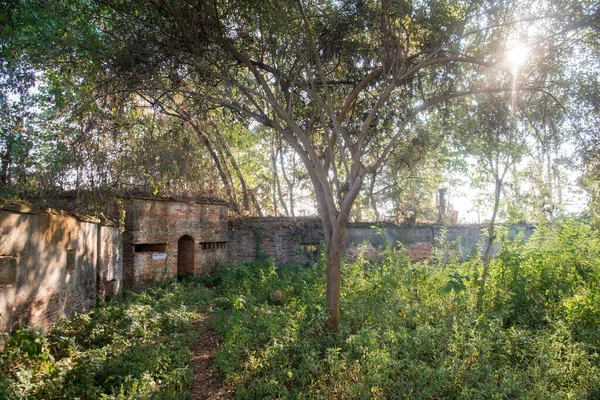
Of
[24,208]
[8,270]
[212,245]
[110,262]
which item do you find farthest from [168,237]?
[8,270]

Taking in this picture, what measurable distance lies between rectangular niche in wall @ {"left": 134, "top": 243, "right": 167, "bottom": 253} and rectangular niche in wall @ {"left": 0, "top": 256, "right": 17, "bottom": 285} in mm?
6265

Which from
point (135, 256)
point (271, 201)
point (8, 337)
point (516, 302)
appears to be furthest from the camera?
point (271, 201)

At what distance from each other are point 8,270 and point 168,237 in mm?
7088

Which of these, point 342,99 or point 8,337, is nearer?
point 8,337

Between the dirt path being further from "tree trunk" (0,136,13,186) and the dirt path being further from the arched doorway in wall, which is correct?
the arched doorway in wall

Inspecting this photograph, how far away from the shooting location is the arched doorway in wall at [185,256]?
13.0m

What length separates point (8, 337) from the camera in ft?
15.5

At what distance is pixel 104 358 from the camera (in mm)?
5223

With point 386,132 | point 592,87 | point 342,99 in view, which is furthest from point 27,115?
point 592,87

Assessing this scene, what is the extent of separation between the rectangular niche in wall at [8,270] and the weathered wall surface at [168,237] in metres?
5.92

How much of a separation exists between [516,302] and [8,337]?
7381 mm

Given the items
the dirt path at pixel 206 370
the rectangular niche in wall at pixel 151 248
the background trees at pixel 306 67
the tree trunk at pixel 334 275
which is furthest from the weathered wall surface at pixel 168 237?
the tree trunk at pixel 334 275

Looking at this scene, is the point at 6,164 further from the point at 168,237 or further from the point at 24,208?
the point at 168,237

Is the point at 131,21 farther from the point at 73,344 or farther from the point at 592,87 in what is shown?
the point at 592,87
